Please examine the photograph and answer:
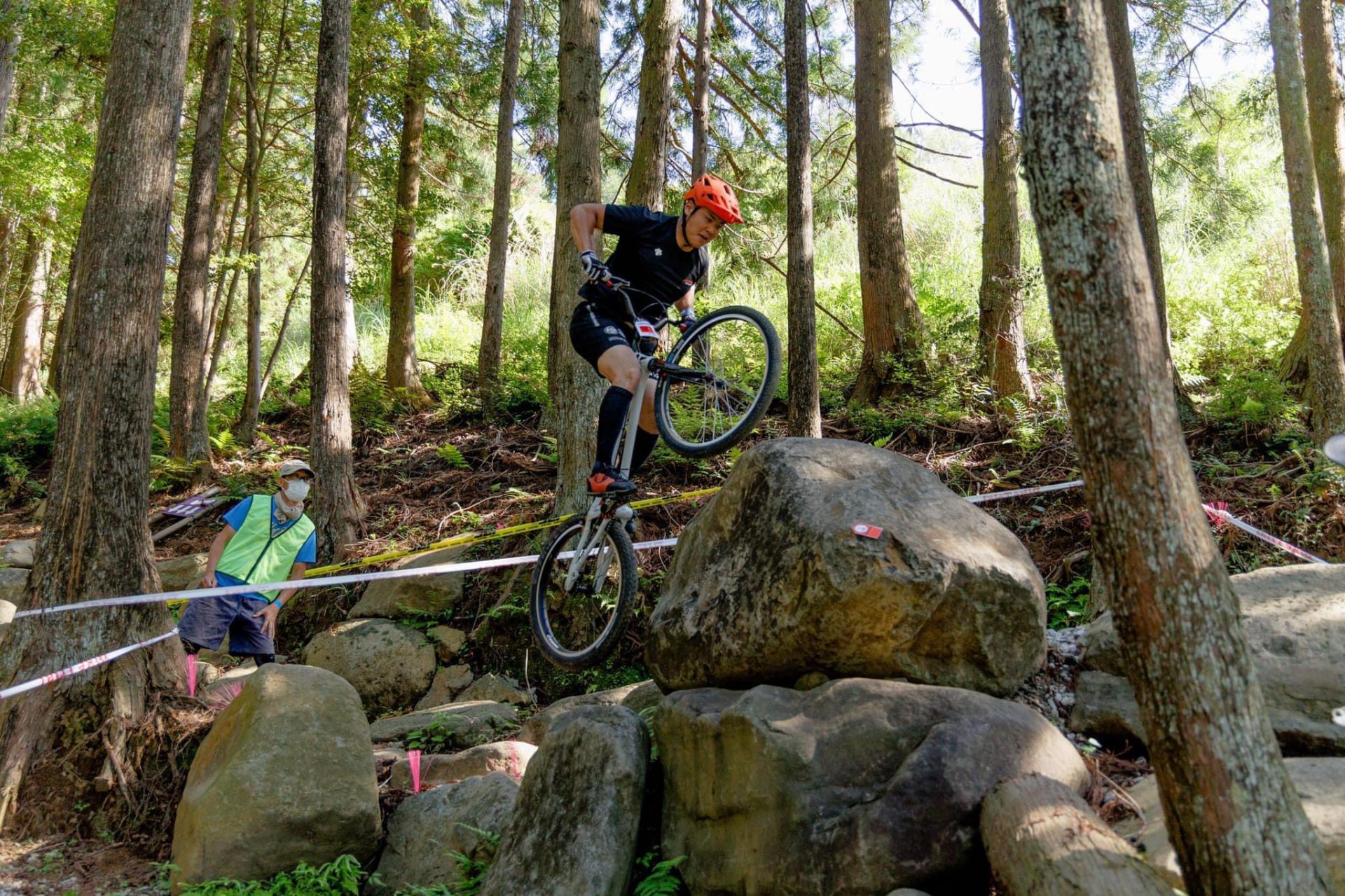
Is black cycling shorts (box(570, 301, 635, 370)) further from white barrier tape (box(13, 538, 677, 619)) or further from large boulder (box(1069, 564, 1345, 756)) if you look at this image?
large boulder (box(1069, 564, 1345, 756))

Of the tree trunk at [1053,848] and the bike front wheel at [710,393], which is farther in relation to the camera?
the bike front wheel at [710,393]

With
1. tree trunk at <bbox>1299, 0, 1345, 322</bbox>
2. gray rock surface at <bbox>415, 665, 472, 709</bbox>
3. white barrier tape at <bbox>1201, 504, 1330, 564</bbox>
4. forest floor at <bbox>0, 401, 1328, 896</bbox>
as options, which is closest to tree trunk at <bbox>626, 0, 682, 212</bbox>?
forest floor at <bbox>0, 401, 1328, 896</bbox>

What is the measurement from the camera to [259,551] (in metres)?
5.92

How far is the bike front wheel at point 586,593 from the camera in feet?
15.7

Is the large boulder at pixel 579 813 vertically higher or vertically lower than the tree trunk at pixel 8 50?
lower

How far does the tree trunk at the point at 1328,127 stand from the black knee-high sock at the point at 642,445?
622 cm

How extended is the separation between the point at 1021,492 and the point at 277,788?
5.10 metres

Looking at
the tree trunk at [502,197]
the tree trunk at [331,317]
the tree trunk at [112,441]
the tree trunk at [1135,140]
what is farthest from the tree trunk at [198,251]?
the tree trunk at [1135,140]

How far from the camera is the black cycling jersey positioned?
5.22 meters

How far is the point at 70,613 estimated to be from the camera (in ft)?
17.2

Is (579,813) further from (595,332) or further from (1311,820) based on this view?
(1311,820)

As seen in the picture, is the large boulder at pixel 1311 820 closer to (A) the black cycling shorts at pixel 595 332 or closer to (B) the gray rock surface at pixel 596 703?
(B) the gray rock surface at pixel 596 703

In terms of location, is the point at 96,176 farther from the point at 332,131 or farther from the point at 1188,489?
the point at 1188,489

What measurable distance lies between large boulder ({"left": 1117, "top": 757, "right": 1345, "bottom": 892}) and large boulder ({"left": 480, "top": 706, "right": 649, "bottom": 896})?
6.68 feet
